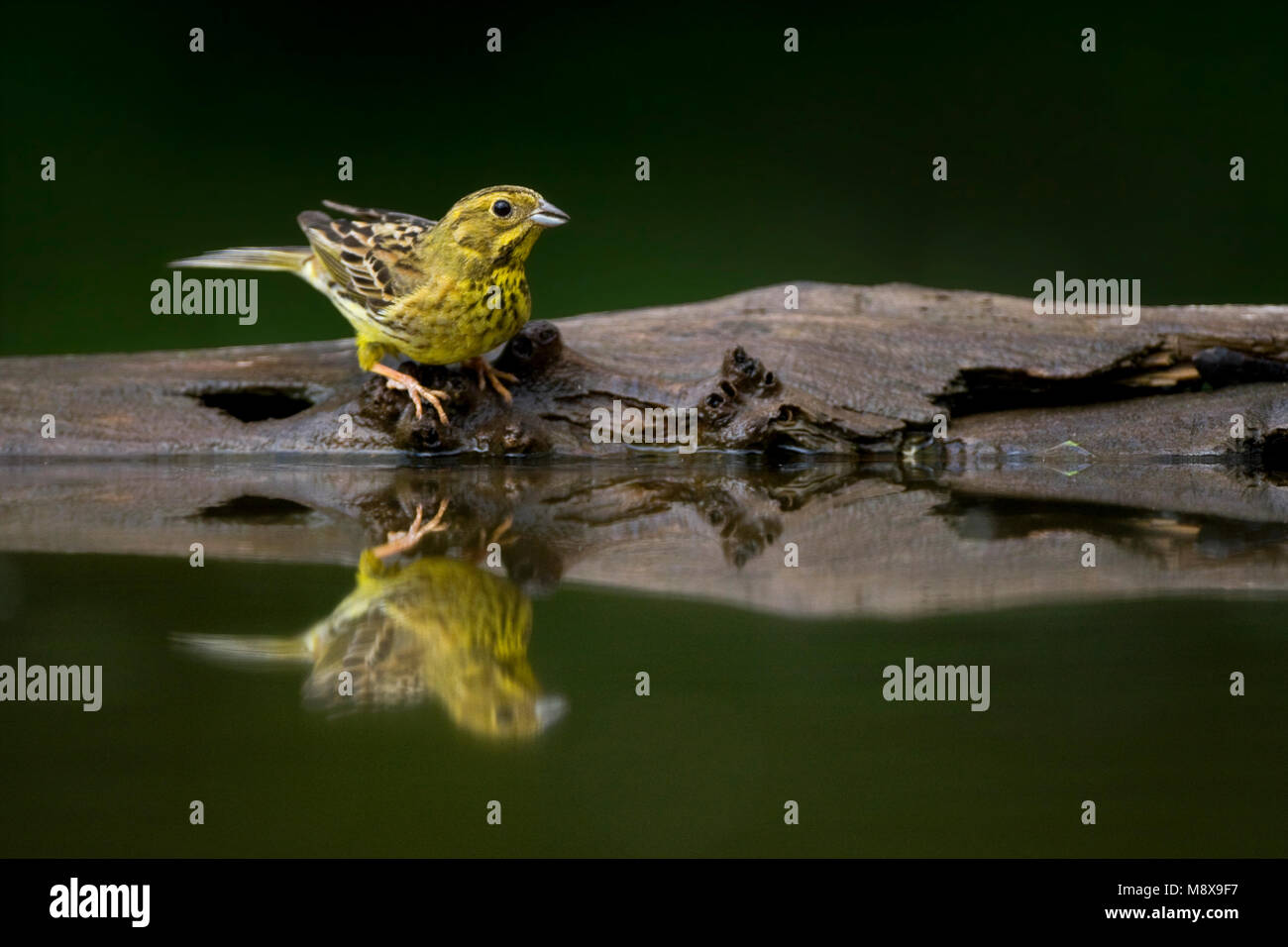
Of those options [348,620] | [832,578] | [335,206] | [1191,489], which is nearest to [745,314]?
[335,206]

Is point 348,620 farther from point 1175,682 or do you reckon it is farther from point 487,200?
point 487,200

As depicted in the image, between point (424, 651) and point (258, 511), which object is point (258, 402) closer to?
point (258, 511)

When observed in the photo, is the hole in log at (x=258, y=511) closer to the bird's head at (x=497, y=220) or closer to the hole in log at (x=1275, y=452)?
the bird's head at (x=497, y=220)

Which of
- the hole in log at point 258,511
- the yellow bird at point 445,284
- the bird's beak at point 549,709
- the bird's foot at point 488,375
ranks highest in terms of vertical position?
the yellow bird at point 445,284

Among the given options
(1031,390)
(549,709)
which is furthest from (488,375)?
(549,709)

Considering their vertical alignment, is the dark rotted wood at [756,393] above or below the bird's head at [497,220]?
below

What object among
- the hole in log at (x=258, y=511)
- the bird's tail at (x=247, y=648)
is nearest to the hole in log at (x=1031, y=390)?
the hole in log at (x=258, y=511)

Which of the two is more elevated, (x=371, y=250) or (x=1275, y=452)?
(x=371, y=250)

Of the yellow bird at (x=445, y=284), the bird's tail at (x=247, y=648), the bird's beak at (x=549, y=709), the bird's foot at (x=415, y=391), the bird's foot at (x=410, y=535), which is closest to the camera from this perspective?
the bird's beak at (x=549, y=709)
